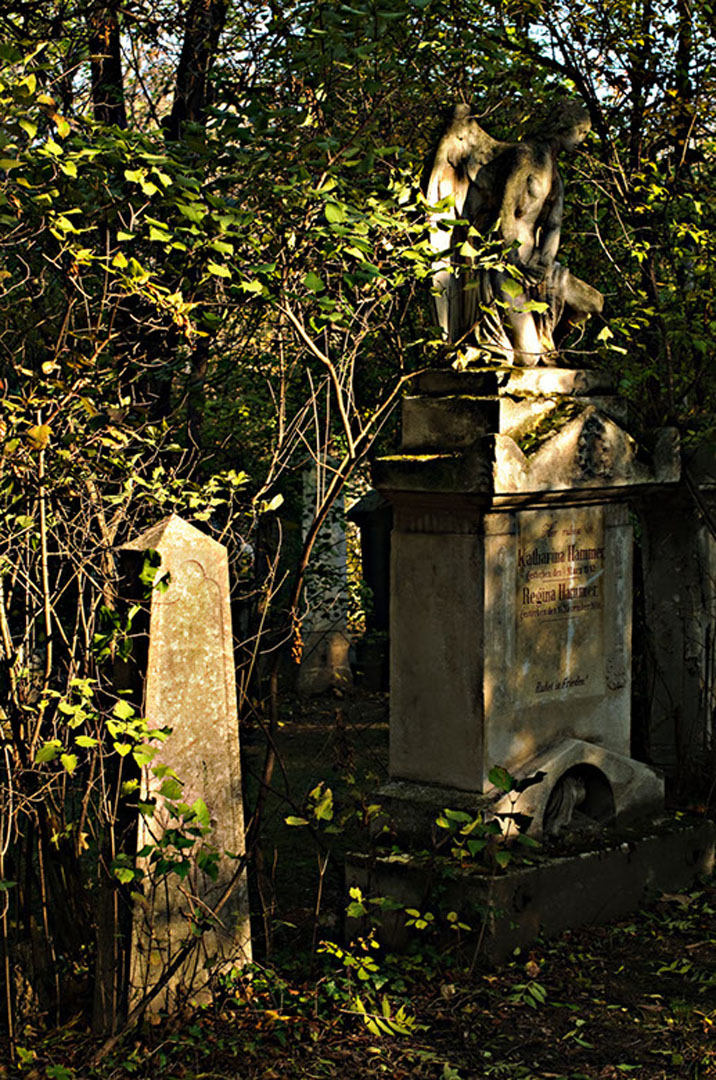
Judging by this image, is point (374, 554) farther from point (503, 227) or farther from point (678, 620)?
point (503, 227)

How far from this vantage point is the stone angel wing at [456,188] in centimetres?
612

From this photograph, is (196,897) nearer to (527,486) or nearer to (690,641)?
(527,486)

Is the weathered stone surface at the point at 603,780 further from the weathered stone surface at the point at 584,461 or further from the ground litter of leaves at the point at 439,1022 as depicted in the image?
the weathered stone surface at the point at 584,461

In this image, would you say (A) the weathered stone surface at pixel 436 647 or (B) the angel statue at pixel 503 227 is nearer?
(A) the weathered stone surface at pixel 436 647

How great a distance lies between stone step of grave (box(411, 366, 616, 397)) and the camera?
6.00 metres

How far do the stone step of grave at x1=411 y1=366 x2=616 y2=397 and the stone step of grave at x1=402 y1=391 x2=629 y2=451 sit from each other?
4cm

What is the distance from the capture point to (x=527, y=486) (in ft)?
19.1

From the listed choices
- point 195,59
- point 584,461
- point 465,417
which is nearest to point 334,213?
point 465,417


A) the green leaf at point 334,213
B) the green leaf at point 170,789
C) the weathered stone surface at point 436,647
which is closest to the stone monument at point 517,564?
the weathered stone surface at point 436,647

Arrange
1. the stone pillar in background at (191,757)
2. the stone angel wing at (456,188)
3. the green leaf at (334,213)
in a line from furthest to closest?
the stone angel wing at (456,188) < the green leaf at (334,213) < the stone pillar in background at (191,757)

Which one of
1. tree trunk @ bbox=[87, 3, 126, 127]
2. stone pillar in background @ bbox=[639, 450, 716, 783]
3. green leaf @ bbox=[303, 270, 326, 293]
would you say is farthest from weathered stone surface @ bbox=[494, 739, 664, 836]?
tree trunk @ bbox=[87, 3, 126, 127]

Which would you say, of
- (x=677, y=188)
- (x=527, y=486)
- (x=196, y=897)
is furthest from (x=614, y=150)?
(x=196, y=897)

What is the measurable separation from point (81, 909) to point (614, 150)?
543 centimetres

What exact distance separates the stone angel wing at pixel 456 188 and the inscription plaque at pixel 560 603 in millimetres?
974
